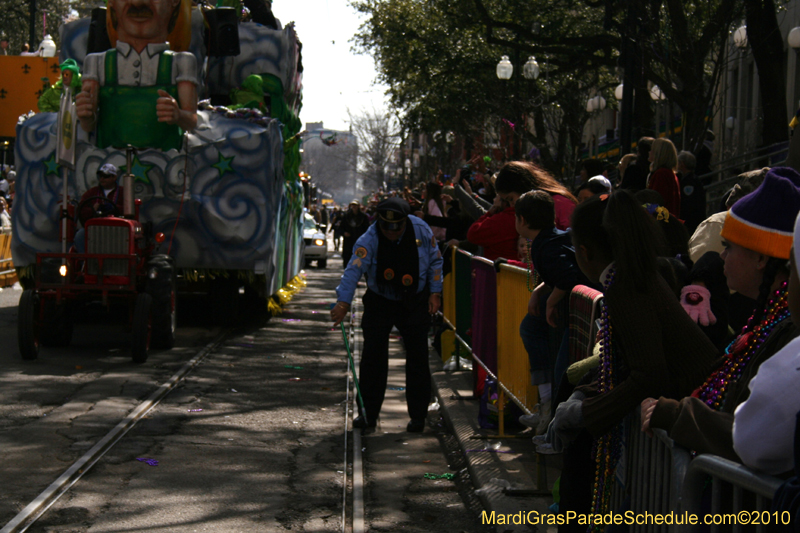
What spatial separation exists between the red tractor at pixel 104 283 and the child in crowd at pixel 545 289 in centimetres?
561

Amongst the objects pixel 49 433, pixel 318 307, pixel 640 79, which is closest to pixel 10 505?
pixel 49 433

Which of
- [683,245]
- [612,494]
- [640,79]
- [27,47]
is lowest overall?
[612,494]

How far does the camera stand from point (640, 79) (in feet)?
59.3

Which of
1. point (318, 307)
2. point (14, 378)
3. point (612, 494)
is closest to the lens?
point (612, 494)

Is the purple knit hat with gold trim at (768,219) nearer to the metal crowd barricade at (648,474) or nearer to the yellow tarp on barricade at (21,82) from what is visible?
the metal crowd barricade at (648,474)

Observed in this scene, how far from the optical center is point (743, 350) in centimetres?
291

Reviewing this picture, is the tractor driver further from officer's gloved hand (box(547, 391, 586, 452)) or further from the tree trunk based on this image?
the tree trunk

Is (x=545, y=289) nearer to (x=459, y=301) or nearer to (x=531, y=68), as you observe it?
(x=459, y=301)

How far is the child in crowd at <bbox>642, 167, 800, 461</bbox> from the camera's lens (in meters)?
2.78

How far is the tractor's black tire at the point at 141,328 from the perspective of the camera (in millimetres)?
10047

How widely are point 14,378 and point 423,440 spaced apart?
13.8 feet

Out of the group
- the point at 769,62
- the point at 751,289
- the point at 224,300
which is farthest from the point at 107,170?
the point at 769,62

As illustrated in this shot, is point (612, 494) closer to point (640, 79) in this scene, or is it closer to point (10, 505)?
point (10, 505)

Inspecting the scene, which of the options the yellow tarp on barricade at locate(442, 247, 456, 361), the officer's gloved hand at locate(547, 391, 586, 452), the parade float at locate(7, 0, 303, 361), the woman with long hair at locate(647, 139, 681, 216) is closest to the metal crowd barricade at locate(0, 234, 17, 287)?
the parade float at locate(7, 0, 303, 361)
